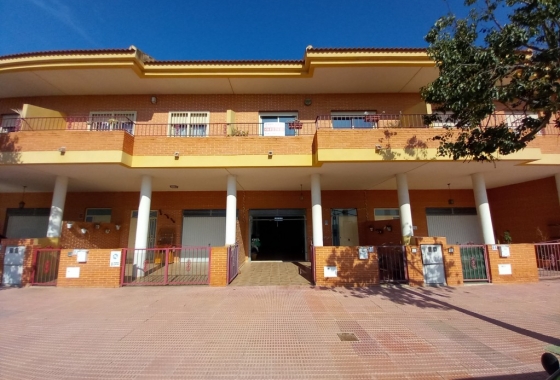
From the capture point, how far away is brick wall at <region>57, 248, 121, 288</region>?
8281mm

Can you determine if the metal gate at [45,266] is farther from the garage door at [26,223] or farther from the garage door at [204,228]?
the garage door at [26,223]

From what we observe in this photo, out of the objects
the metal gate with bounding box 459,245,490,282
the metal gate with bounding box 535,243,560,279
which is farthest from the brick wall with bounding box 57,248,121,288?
the metal gate with bounding box 535,243,560,279

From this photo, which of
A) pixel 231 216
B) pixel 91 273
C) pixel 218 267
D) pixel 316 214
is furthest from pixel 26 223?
pixel 316 214

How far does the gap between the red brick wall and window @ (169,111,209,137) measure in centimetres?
1568

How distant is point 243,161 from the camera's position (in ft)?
30.9

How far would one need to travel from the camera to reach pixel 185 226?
43.7 feet

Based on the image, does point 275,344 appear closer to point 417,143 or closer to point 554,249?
point 417,143

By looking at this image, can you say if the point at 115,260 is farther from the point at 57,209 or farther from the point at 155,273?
the point at 57,209

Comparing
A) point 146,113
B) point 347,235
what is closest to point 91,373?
point 146,113

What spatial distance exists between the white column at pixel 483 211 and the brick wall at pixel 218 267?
10.00m

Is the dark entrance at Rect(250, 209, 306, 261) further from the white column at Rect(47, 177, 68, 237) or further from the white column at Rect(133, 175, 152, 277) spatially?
the white column at Rect(47, 177, 68, 237)

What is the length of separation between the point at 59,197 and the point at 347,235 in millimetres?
12949

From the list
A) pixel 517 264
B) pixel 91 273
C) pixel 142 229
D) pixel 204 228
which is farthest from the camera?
pixel 204 228

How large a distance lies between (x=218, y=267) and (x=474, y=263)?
339 inches
